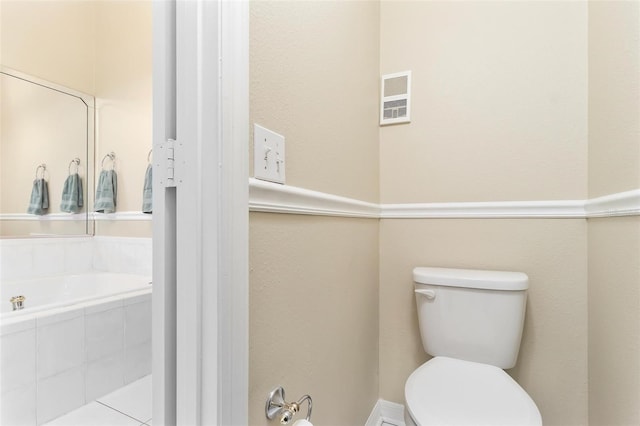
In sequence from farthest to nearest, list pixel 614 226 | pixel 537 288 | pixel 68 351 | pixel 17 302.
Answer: pixel 17 302, pixel 68 351, pixel 537 288, pixel 614 226

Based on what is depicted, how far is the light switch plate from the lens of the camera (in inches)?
24.7

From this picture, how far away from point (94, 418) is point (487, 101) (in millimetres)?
2209

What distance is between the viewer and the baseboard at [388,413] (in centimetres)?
145

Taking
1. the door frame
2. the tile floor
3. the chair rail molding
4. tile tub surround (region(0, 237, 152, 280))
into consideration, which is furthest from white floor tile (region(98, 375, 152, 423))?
the chair rail molding

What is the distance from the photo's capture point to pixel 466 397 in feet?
3.09

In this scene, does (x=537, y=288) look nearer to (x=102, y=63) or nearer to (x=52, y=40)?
(x=102, y=63)

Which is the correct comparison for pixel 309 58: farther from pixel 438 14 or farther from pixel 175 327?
pixel 438 14

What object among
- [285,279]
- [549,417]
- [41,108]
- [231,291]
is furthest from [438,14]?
[41,108]

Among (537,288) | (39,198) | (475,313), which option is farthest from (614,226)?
(39,198)

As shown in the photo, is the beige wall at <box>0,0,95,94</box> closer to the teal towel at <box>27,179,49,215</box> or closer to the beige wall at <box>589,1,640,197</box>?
the teal towel at <box>27,179,49,215</box>

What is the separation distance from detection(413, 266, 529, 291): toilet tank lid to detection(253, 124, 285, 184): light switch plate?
828 mm

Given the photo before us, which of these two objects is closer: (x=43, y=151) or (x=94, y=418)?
(x=94, y=418)

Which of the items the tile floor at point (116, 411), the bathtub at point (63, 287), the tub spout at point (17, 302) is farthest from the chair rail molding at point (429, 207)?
the tub spout at point (17, 302)

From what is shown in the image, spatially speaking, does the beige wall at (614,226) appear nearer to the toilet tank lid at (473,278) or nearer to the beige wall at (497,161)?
the beige wall at (497,161)
